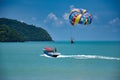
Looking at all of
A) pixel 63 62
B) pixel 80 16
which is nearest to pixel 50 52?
pixel 63 62

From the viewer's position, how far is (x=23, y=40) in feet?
25.1

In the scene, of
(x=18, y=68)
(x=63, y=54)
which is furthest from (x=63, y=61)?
(x=18, y=68)

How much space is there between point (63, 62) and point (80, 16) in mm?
781

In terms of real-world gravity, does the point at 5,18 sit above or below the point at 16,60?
above

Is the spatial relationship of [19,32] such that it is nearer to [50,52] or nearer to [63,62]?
[50,52]

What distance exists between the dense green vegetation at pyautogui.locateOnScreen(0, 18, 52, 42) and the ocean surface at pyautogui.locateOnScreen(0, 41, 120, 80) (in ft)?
0.42

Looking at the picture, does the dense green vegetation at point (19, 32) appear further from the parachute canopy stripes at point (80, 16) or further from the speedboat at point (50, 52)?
the parachute canopy stripes at point (80, 16)

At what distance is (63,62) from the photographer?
24.3 ft

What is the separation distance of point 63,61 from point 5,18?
1140mm

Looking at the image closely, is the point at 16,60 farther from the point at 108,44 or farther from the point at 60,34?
the point at 108,44

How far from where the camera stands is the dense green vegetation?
751 cm

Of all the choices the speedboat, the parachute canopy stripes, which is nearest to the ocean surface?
the speedboat

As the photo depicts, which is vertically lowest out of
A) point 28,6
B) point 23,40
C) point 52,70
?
point 52,70

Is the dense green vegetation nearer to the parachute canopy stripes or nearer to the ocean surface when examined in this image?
the ocean surface
